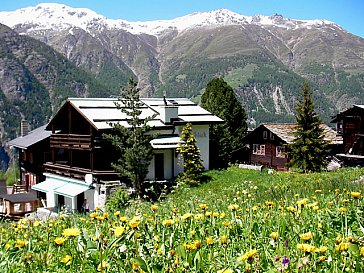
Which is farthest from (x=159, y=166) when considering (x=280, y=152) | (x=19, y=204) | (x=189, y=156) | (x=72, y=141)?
(x=280, y=152)

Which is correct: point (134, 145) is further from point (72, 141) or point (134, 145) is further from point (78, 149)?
point (72, 141)

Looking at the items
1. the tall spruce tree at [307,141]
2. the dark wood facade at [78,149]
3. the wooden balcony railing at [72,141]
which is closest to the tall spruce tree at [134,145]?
the dark wood facade at [78,149]

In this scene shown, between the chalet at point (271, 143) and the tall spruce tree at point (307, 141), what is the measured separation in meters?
12.2

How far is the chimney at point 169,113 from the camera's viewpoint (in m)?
29.1

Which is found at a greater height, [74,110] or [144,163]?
[74,110]

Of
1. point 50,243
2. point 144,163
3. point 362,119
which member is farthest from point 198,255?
point 362,119

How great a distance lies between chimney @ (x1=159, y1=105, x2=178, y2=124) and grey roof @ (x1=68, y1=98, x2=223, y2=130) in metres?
0.31

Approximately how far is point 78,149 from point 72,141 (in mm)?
1105

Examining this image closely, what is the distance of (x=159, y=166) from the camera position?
93.8ft

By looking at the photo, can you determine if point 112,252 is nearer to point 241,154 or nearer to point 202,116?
point 202,116

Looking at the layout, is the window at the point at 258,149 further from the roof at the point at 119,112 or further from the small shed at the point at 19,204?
the small shed at the point at 19,204

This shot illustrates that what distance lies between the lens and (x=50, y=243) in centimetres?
449

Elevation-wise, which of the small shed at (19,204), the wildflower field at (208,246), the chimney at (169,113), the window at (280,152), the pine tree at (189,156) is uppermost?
the chimney at (169,113)

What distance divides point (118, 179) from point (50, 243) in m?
22.7
